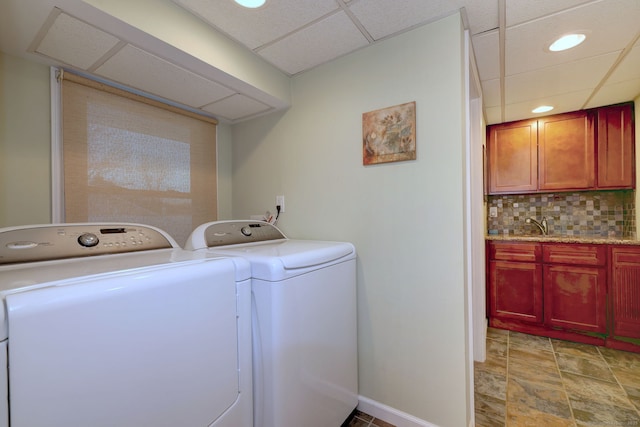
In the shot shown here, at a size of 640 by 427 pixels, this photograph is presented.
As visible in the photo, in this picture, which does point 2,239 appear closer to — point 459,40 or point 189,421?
point 189,421

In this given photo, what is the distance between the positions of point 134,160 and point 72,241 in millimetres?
831

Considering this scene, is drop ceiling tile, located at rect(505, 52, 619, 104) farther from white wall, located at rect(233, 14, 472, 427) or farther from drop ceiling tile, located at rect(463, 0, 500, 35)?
white wall, located at rect(233, 14, 472, 427)

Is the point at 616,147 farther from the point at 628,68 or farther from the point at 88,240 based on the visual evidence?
the point at 88,240

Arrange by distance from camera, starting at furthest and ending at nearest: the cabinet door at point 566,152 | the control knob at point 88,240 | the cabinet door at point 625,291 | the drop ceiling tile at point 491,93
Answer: the cabinet door at point 566,152 < the cabinet door at point 625,291 < the drop ceiling tile at point 491,93 < the control knob at point 88,240

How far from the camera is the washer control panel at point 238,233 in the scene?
1437mm

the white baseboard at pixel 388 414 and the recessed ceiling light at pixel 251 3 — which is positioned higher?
the recessed ceiling light at pixel 251 3

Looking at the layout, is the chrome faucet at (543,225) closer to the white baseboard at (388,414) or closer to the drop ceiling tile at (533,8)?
the drop ceiling tile at (533,8)

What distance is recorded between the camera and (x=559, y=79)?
1.98 m

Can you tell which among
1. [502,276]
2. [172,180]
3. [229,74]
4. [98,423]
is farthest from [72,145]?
[502,276]

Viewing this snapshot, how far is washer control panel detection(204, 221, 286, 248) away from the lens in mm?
1437

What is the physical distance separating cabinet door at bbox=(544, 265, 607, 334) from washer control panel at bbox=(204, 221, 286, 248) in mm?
2484

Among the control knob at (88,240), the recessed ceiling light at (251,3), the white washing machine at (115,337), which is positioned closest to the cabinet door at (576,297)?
the white washing machine at (115,337)

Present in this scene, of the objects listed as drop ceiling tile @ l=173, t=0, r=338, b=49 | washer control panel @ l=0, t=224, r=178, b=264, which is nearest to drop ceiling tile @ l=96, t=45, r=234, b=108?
drop ceiling tile @ l=173, t=0, r=338, b=49

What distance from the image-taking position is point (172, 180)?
1.91m
